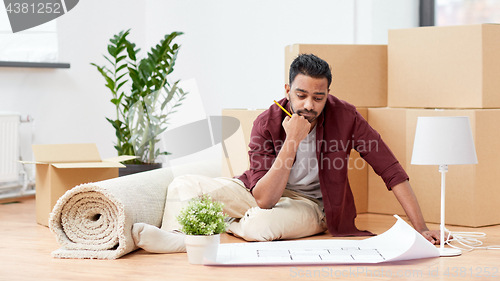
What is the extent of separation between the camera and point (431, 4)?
11.6 ft

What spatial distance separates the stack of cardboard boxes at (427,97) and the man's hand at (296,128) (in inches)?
27.8

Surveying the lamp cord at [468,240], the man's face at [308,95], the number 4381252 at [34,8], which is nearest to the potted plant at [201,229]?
the man's face at [308,95]

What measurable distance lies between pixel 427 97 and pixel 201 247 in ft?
4.56

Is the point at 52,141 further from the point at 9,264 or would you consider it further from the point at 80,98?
the point at 9,264

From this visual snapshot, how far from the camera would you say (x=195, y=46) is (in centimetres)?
387

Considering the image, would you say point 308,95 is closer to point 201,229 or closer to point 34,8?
point 201,229

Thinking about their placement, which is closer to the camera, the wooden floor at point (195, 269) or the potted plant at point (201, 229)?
the wooden floor at point (195, 269)

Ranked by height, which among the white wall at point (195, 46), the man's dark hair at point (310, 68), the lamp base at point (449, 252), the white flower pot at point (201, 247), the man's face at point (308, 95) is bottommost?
the lamp base at point (449, 252)

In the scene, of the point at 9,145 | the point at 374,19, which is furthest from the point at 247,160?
the point at 9,145

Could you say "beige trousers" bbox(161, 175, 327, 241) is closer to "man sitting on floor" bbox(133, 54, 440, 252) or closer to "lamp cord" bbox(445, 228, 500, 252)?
"man sitting on floor" bbox(133, 54, 440, 252)

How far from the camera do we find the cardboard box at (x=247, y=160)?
105 inches

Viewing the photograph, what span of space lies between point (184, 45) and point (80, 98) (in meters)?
0.84

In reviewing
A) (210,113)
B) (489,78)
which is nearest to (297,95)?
(489,78)

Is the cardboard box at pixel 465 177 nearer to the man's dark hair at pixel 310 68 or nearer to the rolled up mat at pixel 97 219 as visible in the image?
the man's dark hair at pixel 310 68
